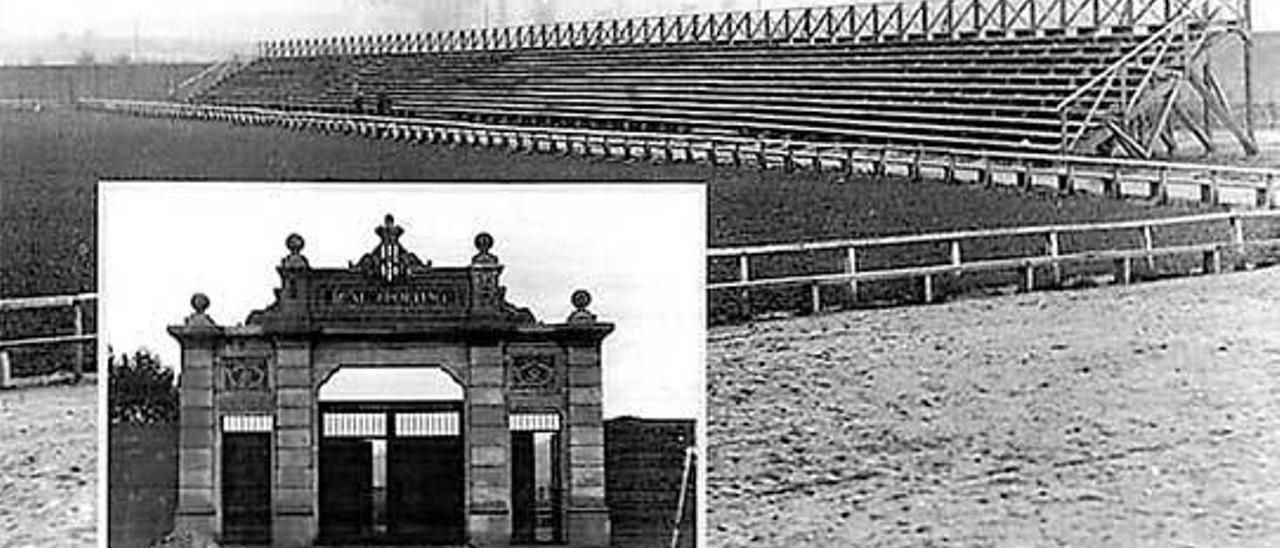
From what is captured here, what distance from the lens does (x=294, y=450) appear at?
1.75 metres

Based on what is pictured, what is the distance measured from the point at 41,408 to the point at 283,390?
1.02 ft

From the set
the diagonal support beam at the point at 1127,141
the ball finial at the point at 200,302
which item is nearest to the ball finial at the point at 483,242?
the ball finial at the point at 200,302

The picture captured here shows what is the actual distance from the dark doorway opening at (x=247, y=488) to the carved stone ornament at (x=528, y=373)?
292 mm

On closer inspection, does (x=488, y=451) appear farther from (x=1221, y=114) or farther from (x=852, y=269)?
(x=1221, y=114)

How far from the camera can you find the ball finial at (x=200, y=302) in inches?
69.8

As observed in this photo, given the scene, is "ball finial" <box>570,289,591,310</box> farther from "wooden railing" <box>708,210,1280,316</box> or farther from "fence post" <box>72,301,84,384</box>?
"fence post" <box>72,301,84,384</box>

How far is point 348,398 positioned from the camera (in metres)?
1.74

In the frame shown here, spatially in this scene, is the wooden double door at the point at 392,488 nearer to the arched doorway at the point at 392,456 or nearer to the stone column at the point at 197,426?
the arched doorway at the point at 392,456

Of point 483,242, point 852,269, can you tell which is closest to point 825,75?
point 852,269

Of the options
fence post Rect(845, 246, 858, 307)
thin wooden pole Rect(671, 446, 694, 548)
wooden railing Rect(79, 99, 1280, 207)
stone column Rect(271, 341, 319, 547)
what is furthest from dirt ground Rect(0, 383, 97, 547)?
fence post Rect(845, 246, 858, 307)

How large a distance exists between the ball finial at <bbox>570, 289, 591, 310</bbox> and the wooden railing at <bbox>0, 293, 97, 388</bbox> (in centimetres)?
58

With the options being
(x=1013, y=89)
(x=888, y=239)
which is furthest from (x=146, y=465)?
(x=1013, y=89)

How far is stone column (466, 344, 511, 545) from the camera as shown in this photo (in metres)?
1.72

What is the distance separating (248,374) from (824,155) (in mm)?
712
